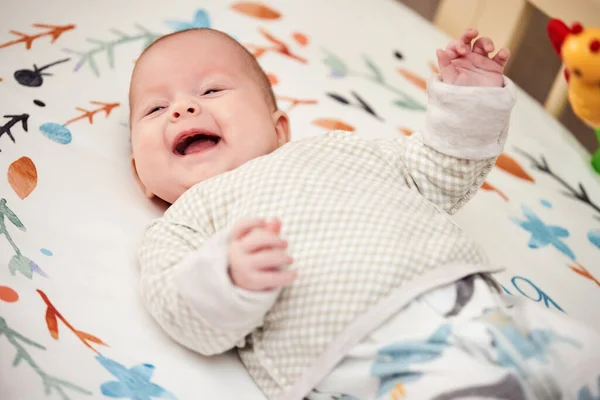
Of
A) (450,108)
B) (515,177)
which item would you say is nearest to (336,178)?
(450,108)

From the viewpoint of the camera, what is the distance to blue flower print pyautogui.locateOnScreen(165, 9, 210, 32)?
47.7 inches

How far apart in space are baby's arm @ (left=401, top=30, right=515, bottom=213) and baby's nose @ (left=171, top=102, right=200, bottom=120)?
26cm

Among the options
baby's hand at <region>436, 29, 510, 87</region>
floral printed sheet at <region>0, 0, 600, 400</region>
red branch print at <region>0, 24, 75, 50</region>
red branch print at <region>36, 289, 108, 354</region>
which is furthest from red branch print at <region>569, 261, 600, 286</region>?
red branch print at <region>0, 24, 75, 50</region>

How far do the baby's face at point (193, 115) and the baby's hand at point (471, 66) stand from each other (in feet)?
0.76

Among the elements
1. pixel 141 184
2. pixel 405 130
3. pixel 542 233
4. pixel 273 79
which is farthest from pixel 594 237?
pixel 141 184

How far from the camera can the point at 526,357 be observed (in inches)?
25.7

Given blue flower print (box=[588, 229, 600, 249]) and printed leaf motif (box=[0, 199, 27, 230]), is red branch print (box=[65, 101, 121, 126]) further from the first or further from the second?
blue flower print (box=[588, 229, 600, 249])

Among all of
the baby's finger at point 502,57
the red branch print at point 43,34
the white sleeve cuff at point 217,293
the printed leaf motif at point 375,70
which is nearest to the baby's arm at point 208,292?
the white sleeve cuff at point 217,293

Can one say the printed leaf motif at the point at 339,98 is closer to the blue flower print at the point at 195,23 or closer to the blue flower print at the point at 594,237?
the blue flower print at the point at 195,23

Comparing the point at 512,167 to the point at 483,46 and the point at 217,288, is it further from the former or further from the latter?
the point at 217,288

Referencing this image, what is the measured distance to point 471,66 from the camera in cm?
84

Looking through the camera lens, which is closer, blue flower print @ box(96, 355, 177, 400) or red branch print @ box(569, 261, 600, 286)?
blue flower print @ box(96, 355, 177, 400)

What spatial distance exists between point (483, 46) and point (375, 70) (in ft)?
1.47

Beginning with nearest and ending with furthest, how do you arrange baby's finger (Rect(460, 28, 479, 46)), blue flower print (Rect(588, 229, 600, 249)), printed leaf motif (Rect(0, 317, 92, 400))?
printed leaf motif (Rect(0, 317, 92, 400)) → baby's finger (Rect(460, 28, 479, 46)) → blue flower print (Rect(588, 229, 600, 249))
